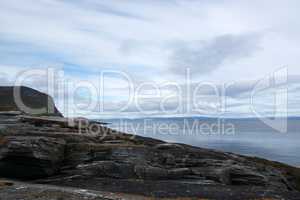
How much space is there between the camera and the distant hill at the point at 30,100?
11981 cm

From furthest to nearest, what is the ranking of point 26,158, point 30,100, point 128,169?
point 30,100
point 128,169
point 26,158

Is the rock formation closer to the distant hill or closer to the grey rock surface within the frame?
the grey rock surface

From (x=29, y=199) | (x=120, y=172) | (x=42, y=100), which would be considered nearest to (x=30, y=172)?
(x=120, y=172)

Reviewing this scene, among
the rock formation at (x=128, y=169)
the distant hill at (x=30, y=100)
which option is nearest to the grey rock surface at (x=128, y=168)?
the rock formation at (x=128, y=169)

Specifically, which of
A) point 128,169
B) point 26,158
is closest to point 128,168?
point 128,169

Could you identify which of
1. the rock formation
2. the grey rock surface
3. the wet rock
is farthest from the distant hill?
the wet rock

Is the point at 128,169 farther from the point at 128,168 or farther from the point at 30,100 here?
the point at 30,100

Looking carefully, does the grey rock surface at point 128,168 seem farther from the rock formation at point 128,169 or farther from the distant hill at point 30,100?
the distant hill at point 30,100

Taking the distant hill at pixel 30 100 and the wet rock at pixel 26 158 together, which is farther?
the distant hill at pixel 30 100

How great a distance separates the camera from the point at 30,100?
458ft

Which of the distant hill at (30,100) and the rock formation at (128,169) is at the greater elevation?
the distant hill at (30,100)

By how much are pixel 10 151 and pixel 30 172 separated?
3.33m

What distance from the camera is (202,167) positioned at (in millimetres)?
47188

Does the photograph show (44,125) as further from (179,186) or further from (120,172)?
(179,186)
